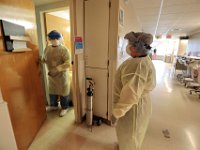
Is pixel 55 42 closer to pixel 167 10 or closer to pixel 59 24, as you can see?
pixel 59 24

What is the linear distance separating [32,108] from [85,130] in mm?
895

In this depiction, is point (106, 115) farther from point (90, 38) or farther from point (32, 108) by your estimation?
point (90, 38)

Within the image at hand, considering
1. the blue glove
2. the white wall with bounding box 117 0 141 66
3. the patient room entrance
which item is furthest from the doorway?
the white wall with bounding box 117 0 141 66

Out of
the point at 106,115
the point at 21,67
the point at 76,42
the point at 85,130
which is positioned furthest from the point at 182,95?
the point at 21,67

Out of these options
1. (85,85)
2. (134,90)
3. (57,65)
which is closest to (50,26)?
(57,65)

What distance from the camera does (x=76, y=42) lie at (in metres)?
1.90

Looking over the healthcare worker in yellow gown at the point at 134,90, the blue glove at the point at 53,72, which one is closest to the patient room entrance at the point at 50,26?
the blue glove at the point at 53,72

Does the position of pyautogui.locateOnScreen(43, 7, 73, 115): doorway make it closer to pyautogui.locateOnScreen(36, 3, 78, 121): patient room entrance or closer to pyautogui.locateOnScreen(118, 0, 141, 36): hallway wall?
pyautogui.locateOnScreen(36, 3, 78, 121): patient room entrance

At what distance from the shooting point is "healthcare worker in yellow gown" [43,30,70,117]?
2.28 meters

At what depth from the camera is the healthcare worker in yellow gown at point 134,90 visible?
113cm

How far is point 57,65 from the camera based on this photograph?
2.33 m

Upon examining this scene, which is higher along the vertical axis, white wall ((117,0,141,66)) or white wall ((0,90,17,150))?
white wall ((117,0,141,66))

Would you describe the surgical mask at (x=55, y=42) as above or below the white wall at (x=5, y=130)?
above

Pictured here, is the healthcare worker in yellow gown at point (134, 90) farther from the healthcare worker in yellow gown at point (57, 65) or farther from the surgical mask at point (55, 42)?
the surgical mask at point (55, 42)
